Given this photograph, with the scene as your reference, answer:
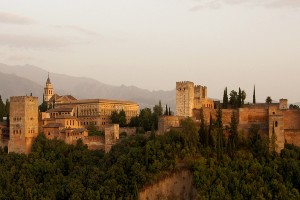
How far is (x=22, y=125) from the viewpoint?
53.0 m

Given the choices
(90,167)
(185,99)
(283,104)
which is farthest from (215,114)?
(90,167)

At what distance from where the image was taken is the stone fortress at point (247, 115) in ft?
152

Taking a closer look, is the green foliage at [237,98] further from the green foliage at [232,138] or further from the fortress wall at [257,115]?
the green foliage at [232,138]

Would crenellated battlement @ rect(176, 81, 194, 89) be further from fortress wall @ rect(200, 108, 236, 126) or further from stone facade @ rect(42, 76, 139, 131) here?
stone facade @ rect(42, 76, 139, 131)

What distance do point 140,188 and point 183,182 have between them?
3.30m

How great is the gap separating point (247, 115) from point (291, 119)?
3.54m

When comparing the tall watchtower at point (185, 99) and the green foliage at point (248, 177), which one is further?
the tall watchtower at point (185, 99)

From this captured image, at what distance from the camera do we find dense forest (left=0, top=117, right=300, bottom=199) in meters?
43.6

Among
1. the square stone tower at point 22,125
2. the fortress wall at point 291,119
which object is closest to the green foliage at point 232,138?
the fortress wall at point 291,119

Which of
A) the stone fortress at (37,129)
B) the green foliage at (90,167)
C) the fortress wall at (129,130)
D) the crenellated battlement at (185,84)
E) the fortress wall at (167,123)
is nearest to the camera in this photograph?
the green foliage at (90,167)

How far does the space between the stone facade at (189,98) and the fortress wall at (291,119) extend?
8.79 meters

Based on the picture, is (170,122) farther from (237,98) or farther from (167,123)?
(237,98)

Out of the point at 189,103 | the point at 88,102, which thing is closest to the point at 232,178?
the point at 189,103

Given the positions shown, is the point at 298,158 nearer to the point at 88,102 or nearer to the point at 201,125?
the point at 201,125
